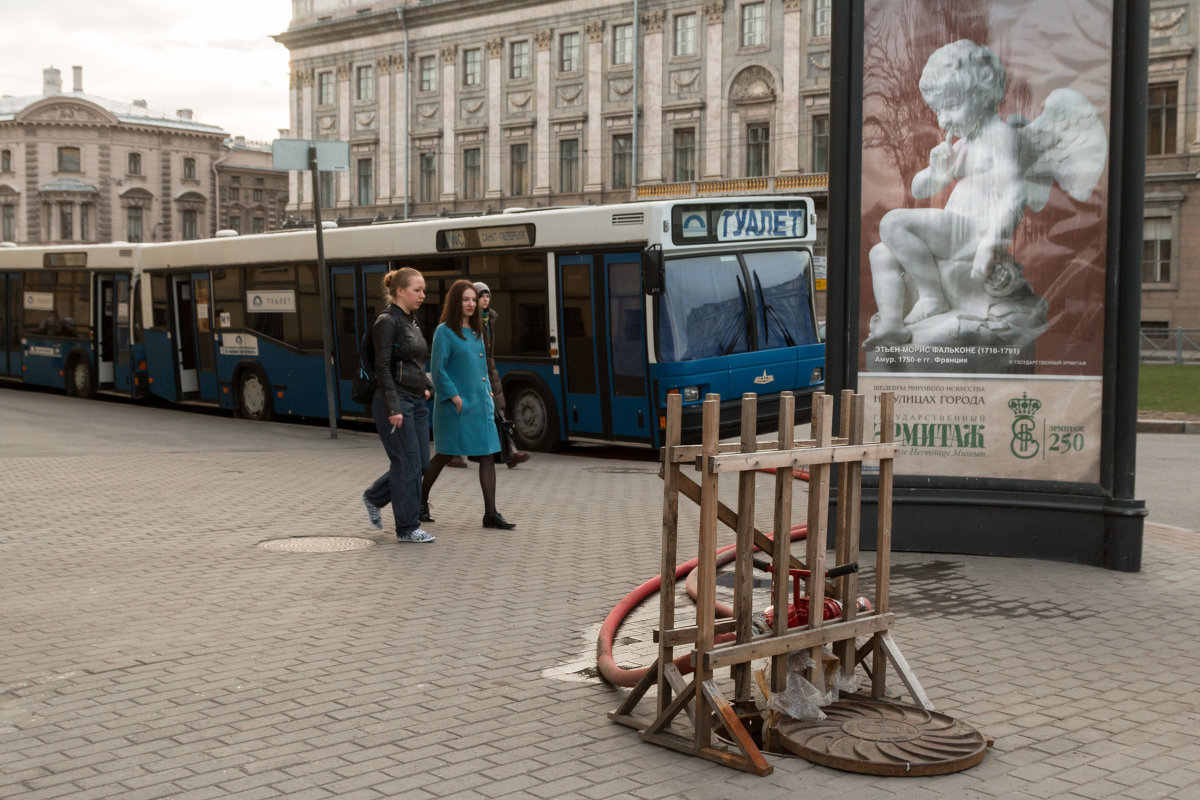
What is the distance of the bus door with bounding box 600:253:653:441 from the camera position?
49.1 ft

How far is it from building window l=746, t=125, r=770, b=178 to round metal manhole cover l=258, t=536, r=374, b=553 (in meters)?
44.5

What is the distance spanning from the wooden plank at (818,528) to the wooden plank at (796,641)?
51 mm

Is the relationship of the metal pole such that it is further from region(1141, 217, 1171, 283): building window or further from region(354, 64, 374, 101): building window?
region(354, 64, 374, 101): building window

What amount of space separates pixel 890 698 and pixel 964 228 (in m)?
3.94

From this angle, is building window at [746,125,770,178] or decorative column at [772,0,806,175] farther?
building window at [746,125,770,178]

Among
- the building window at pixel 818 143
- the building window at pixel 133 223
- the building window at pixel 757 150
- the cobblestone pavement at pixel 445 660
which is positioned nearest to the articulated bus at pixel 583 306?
the cobblestone pavement at pixel 445 660

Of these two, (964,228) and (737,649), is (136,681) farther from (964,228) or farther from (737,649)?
(964,228)

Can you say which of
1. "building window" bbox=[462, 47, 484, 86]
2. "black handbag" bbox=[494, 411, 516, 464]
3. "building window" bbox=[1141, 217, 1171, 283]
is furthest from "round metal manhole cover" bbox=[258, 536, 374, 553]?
"building window" bbox=[462, 47, 484, 86]

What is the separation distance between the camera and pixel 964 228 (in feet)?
27.8

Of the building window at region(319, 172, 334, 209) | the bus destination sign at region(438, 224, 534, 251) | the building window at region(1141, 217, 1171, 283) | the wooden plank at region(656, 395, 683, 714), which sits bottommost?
the wooden plank at region(656, 395, 683, 714)

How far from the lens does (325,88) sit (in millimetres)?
66812

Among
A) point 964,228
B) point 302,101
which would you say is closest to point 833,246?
point 964,228

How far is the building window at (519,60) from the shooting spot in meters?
58.9

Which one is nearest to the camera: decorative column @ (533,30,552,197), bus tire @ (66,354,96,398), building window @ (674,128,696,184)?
bus tire @ (66,354,96,398)
